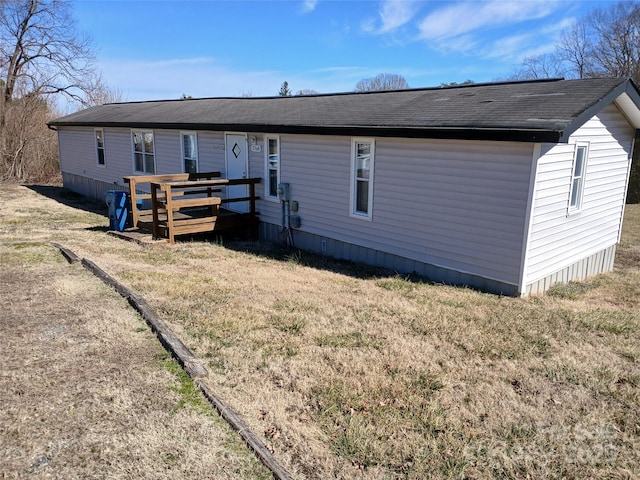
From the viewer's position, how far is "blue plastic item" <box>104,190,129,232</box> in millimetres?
11180

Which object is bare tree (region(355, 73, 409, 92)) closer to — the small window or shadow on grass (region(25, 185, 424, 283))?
the small window

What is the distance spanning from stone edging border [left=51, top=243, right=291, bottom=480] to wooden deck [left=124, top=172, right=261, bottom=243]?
285cm

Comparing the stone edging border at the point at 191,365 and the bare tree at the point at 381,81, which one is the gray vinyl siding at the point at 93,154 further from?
the bare tree at the point at 381,81

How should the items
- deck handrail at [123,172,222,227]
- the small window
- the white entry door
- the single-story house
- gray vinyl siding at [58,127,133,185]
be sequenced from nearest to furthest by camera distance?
the single-story house, deck handrail at [123,172,222,227], the white entry door, gray vinyl siding at [58,127,133,185], the small window

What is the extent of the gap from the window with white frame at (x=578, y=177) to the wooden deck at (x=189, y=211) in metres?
6.41

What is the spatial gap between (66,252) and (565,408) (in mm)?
8003

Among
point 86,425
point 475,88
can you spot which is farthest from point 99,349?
point 475,88

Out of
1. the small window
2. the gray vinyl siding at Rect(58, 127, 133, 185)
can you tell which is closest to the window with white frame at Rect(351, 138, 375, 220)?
the gray vinyl siding at Rect(58, 127, 133, 185)

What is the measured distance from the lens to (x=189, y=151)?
1341cm

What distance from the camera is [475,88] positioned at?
957 cm

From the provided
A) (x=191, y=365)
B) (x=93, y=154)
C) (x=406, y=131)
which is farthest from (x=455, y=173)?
(x=93, y=154)

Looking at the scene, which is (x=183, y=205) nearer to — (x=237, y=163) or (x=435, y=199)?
(x=237, y=163)

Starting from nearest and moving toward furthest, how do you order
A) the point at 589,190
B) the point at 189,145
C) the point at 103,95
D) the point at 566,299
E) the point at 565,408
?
the point at 565,408 → the point at 566,299 → the point at 589,190 → the point at 189,145 → the point at 103,95

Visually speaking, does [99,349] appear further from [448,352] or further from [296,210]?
[296,210]
